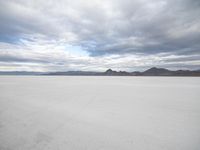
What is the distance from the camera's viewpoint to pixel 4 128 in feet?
10.5

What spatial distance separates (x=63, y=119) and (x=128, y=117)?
7.40 feet

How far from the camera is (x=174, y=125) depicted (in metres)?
3.30

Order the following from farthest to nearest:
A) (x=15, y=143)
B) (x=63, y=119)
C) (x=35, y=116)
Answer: (x=35, y=116)
(x=63, y=119)
(x=15, y=143)

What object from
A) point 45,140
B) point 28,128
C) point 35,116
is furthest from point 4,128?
point 45,140

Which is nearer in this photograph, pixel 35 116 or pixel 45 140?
pixel 45 140

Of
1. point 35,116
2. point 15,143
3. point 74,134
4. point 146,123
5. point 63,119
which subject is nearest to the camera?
point 15,143

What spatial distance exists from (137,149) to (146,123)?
1317 mm

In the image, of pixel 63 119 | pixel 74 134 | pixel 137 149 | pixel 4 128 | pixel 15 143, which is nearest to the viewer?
pixel 137 149

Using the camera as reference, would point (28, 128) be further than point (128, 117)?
No

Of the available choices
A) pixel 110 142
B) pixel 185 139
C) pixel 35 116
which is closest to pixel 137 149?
pixel 110 142

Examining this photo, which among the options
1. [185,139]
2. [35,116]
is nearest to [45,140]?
[35,116]

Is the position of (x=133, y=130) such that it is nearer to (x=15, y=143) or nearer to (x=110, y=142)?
(x=110, y=142)

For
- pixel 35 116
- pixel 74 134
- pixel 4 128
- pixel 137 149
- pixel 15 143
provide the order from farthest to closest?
1. pixel 35 116
2. pixel 4 128
3. pixel 74 134
4. pixel 15 143
5. pixel 137 149

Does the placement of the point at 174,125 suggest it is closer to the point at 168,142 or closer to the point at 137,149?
the point at 168,142
